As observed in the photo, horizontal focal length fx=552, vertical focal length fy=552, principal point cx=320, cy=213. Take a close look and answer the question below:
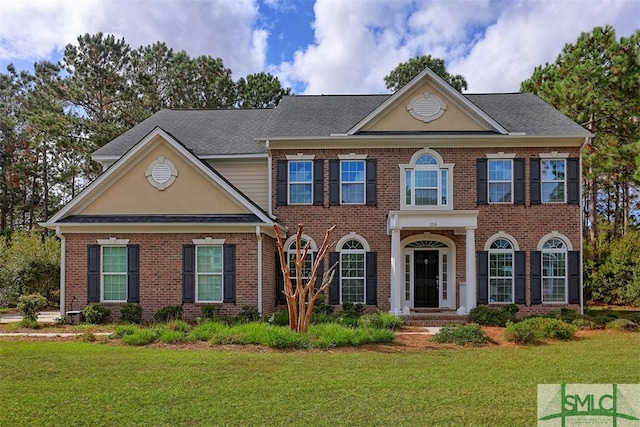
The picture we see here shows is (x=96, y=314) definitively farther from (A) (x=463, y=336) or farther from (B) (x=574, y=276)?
(B) (x=574, y=276)

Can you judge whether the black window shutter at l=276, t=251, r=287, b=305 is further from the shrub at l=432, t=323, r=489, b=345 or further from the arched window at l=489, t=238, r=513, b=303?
the arched window at l=489, t=238, r=513, b=303

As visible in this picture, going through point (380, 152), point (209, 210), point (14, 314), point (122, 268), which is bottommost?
point (14, 314)

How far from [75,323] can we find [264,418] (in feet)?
38.4

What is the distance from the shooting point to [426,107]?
733 inches

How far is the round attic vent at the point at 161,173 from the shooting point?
17.2 meters

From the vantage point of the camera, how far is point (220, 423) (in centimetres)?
661

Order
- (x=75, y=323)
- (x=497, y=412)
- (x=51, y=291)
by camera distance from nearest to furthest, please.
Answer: (x=497, y=412)
(x=75, y=323)
(x=51, y=291)

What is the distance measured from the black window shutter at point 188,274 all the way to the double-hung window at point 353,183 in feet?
17.4

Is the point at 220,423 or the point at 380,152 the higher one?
the point at 380,152

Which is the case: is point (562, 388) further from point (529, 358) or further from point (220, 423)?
point (220, 423)

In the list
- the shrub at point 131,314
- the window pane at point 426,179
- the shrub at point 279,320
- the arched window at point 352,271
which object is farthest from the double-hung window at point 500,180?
the shrub at point 131,314

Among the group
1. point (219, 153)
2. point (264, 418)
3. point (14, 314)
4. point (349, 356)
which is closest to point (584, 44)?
point (219, 153)

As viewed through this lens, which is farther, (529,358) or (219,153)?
(219,153)

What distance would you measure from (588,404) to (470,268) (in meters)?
10.4
